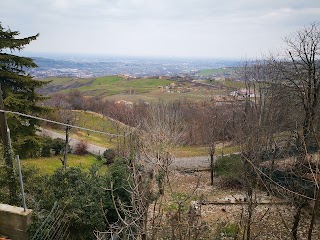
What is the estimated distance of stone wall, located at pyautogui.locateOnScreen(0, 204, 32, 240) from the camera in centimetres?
630

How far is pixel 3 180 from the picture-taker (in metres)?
8.37

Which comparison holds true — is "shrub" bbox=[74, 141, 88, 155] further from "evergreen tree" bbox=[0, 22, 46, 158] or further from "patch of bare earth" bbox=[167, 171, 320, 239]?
"patch of bare earth" bbox=[167, 171, 320, 239]

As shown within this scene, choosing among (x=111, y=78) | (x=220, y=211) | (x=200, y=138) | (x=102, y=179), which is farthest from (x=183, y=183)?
(x=111, y=78)

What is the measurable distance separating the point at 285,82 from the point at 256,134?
5743 millimetres

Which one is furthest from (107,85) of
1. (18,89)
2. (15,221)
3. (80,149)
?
(15,221)

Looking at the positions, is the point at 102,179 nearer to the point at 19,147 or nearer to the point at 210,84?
the point at 19,147

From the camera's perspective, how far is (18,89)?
18375 mm

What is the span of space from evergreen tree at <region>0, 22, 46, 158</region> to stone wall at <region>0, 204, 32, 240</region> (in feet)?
35.3

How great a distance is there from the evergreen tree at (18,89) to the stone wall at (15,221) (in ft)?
35.3

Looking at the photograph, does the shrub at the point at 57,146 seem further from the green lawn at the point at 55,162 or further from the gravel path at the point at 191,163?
the gravel path at the point at 191,163

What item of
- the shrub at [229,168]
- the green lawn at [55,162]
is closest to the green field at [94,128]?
the green lawn at [55,162]

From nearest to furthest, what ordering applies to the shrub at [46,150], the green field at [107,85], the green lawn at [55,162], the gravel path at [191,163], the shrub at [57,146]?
1. the green lawn at [55,162]
2. the gravel path at [191,163]
3. the shrub at [46,150]
4. the shrub at [57,146]
5. the green field at [107,85]

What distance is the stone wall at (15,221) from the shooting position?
248 inches

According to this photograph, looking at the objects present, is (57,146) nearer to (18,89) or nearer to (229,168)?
(18,89)
